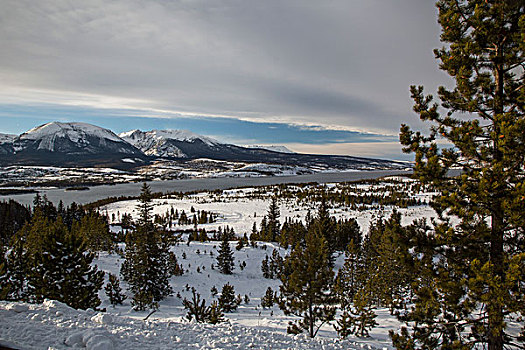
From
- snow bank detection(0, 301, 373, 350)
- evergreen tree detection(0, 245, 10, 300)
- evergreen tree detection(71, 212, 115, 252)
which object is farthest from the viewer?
evergreen tree detection(71, 212, 115, 252)

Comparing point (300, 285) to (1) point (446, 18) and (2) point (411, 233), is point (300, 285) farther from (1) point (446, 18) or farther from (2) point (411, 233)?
(1) point (446, 18)

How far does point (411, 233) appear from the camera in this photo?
19.7 ft

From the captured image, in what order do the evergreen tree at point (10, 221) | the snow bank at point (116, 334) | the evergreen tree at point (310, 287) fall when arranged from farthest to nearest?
the evergreen tree at point (10, 221)
the evergreen tree at point (310, 287)
the snow bank at point (116, 334)

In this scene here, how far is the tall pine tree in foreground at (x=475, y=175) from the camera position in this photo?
488 centimetres

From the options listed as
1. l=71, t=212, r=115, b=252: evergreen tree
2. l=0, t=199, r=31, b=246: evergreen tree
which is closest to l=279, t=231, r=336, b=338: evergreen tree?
l=71, t=212, r=115, b=252: evergreen tree

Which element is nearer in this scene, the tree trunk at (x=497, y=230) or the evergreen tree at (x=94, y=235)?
the tree trunk at (x=497, y=230)

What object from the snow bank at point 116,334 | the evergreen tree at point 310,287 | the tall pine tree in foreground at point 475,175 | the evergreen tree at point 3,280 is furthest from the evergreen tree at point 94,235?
the tall pine tree in foreground at point 475,175

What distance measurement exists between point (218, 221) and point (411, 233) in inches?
2612

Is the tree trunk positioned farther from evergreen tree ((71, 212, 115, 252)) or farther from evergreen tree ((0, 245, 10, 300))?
evergreen tree ((71, 212, 115, 252))

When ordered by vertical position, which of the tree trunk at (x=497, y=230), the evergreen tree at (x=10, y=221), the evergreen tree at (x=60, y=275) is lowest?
the evergreen tree at (x=10, y=221)

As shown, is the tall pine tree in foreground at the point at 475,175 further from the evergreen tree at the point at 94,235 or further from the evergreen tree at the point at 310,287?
the evergreen tree at the point at 94,235

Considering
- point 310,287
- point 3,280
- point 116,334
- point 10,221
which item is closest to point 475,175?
point 310,287

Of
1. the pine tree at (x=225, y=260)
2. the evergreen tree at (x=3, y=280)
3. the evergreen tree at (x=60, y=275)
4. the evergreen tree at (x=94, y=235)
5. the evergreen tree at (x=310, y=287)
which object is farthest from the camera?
the evergreen tree at (x=94, y=235)

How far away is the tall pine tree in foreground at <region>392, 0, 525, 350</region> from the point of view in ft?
16.0
